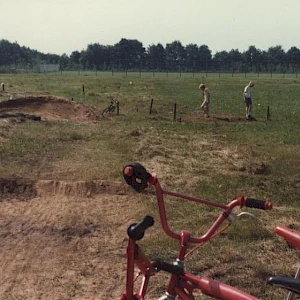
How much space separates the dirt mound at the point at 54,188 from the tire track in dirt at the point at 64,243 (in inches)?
0.7

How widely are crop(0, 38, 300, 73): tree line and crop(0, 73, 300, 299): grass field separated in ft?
238

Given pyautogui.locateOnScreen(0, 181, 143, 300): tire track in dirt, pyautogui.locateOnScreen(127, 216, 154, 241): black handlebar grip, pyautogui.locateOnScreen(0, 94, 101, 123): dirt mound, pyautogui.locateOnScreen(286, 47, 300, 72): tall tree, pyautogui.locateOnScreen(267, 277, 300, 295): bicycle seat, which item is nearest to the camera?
pyautogui.locateOnScreen(267, 277, 300, 295): bicycle seat

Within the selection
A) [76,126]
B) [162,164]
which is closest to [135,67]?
[76,126]

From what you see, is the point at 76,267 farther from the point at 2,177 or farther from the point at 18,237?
the point at 2,177

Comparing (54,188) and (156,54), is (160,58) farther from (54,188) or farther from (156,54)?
(54,188)

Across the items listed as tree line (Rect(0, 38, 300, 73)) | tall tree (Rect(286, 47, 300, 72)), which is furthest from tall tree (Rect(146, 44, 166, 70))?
tall tree (Rect(286, 47, 300, 72))

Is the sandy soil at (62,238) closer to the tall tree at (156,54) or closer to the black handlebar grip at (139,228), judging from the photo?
the black handlebar grip at (139,228)

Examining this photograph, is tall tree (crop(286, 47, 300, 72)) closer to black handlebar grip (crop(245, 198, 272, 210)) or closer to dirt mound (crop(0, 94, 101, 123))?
dirt mound (crop(0, 94, 101, 123))

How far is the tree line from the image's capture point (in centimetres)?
9400

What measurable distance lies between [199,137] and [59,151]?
176 inches

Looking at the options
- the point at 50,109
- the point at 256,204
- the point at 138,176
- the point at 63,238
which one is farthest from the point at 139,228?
the point at 50,109

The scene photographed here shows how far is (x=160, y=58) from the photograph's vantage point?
109125 mm

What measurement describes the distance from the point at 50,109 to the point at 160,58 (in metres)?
89.7

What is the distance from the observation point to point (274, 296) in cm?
487
